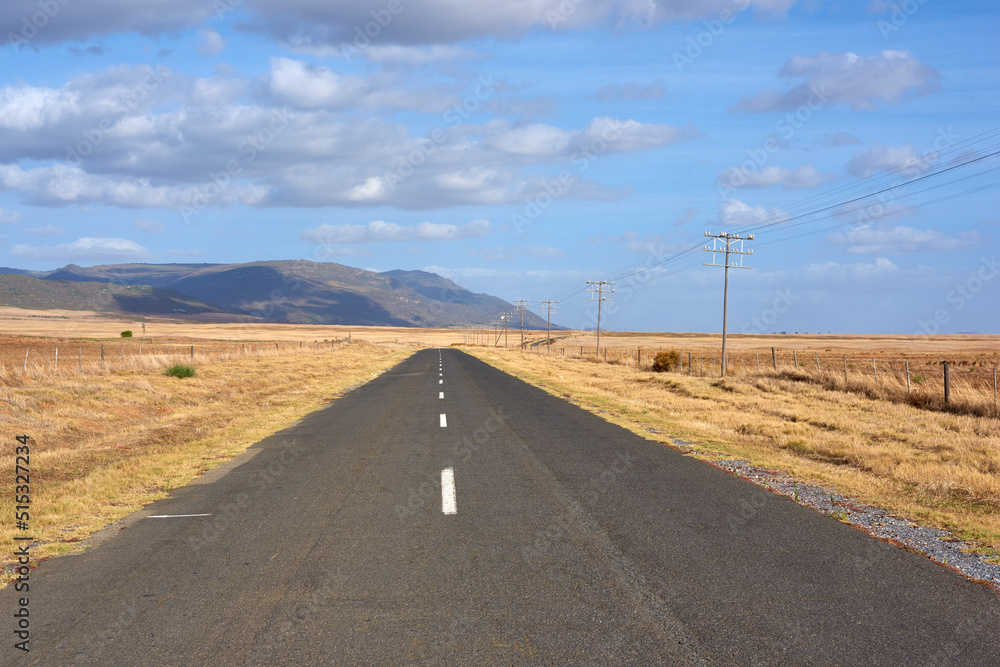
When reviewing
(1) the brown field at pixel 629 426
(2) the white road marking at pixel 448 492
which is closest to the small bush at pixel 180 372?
(1) the brown field at pixel 629 426

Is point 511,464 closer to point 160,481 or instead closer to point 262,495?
point 262,495

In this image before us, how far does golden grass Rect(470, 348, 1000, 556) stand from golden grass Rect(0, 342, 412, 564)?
9.42 meters

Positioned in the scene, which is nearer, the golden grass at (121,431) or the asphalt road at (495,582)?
the asphalt road at (495,582)

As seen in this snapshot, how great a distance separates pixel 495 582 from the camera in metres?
5.66

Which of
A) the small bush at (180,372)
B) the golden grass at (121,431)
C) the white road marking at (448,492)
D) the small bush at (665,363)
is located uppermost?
the small bush at (665,363)

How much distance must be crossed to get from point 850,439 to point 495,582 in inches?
480

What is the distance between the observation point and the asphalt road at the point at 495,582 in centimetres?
450

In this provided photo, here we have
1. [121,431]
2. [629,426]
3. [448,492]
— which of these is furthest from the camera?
[629,426]

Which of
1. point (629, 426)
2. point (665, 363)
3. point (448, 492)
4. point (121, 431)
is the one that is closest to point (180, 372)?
point (121, 431)

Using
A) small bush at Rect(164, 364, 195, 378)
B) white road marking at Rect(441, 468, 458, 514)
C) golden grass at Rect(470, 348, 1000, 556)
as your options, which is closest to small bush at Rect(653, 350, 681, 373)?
golden grass at Rect(470, 348, 1000, 556)

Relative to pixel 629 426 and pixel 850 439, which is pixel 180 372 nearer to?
pixel 629 426

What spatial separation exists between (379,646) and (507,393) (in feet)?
68.4

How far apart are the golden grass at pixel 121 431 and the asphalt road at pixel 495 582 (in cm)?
75

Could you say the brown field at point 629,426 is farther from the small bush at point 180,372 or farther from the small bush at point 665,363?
the small bush at point 665,363
